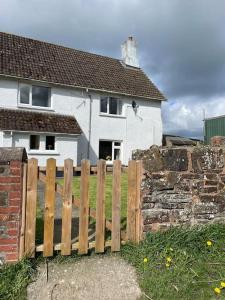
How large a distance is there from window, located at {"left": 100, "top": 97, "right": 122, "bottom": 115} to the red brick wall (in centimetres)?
1699

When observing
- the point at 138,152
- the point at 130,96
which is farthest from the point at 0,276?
the point at 130,96

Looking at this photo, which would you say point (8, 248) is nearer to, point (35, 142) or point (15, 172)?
point (15, 172)

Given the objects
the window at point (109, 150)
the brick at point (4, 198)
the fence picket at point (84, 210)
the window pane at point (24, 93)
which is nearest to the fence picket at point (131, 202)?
the fence picket at point (84, 210)

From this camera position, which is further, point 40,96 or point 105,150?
point 105,150

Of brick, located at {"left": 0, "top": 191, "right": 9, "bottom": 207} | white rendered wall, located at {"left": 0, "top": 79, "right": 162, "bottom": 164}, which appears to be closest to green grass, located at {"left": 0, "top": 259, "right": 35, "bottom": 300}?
brick, located at {"left": 0, "top": 191, "right": 9, "bottom": 207}

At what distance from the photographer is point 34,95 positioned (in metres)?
18.0

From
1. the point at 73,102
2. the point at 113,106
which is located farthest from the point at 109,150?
the point at 73,102

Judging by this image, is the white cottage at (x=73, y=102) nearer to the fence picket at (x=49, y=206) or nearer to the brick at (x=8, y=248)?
the fence picket at (x=49, y=206)

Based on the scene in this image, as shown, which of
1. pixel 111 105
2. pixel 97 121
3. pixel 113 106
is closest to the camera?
pixel 97 121

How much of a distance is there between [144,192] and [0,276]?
2084 millimetres

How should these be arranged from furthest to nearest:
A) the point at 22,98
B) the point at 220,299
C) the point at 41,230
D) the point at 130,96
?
the point at 130,96, the point at 22,98, the point at 41,230, the point at 220,299

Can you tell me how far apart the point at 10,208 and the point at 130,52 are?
73.9 ft

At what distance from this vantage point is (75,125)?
18016 millimetres

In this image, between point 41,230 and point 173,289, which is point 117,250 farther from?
point 41,230
